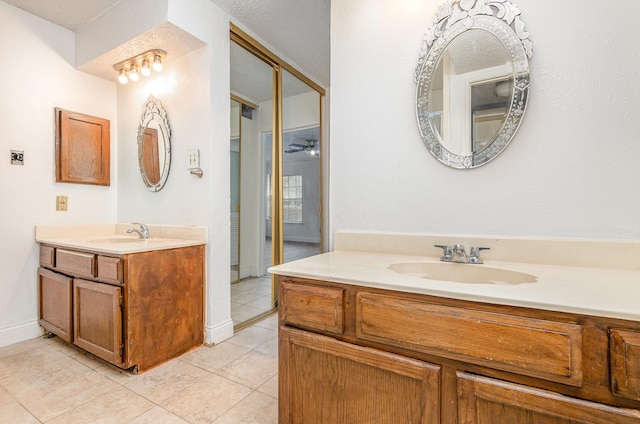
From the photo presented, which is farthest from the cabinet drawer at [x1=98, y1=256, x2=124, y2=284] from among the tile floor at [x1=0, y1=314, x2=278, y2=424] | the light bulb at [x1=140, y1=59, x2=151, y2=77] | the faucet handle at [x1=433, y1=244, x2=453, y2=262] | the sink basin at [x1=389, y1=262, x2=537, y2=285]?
the faucet handle at [x1=433, y1=244, x2=453, y2=262]

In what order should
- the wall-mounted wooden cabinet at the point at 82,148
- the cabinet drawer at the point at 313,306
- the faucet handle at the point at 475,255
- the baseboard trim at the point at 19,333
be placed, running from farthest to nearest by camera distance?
the wall-mounted wooden cabinet at the point at 82,148 → the baseboard trim at the point at 19,333 → the faucet handle at the point at 475,255 → the cabinet drawer at the point at 313,306

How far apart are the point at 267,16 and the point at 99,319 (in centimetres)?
244

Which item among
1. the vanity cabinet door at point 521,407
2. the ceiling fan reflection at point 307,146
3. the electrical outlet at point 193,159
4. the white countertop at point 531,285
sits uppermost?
the ceiling fan reflection at point 307,146

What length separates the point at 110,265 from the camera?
5.71 feet

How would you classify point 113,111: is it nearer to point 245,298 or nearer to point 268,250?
point 245,298

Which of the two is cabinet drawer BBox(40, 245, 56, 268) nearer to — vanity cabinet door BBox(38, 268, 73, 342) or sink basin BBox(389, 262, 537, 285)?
vanity cabinet door BBox(38, 268, 73, 342)

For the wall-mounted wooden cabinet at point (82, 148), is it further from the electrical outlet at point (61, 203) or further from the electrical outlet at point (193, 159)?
the electrical outlet at point (193, 159)

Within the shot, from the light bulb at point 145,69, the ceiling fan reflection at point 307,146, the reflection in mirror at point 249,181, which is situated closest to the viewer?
the light bulb at point 145,69

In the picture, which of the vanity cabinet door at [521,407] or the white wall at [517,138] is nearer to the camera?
the vanity cabinet door at [521,407]

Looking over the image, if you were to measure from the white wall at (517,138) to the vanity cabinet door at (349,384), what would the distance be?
0.67 meters

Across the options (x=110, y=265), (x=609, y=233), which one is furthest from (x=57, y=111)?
(x=609, y=233)

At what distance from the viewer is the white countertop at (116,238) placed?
1.83 metres

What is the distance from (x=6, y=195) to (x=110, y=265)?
1202mm

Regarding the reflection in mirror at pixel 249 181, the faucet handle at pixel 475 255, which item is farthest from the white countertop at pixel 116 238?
the faucet handle at pixel 475 255
